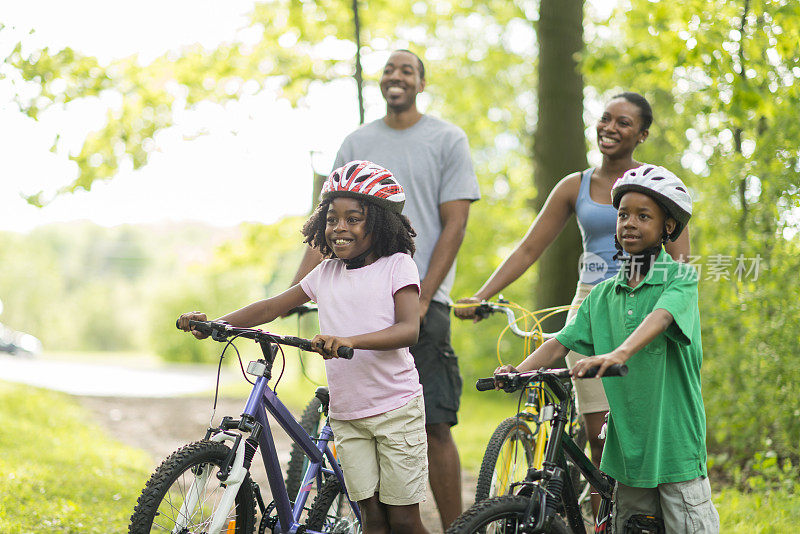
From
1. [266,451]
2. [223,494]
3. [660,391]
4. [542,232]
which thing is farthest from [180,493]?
[542,232]

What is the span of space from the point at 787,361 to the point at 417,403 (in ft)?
12.6

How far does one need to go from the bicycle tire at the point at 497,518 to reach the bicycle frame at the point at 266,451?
93cm

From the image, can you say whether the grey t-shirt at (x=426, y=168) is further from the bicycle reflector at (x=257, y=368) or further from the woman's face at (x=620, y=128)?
the bicycle reflector at (x=257, y=368)

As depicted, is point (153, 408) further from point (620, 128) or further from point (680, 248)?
point (680, 248)

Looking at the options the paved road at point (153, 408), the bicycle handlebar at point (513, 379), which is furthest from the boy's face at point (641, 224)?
the paved road at point (153, 408)

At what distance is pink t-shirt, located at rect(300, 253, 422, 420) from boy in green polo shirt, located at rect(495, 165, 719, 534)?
528 millimetres

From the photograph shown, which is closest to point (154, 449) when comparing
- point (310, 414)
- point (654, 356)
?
point (310, 414)

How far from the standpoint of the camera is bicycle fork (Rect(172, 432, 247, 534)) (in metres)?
3.10

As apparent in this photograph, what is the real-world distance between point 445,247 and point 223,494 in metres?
1.64

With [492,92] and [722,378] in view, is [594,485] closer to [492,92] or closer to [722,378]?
[722,378]

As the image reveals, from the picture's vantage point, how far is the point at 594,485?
12.0 ft

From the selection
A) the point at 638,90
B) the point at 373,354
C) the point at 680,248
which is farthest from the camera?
the point at 638,90

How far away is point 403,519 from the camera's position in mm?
3357

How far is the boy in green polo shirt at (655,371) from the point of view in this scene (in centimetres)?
293
